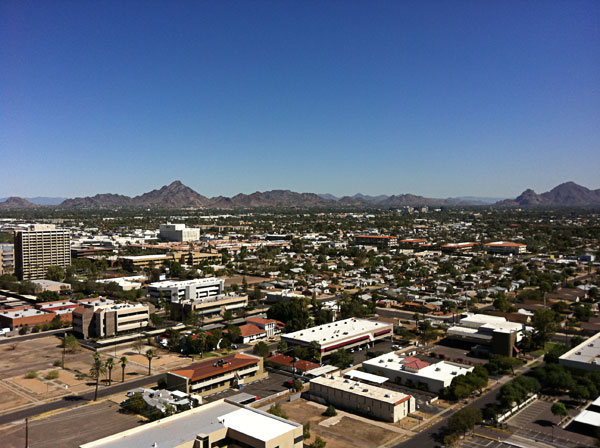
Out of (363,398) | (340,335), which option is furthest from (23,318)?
(363,398)

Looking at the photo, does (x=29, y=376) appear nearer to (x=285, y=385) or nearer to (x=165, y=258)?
(x=285, y=385)

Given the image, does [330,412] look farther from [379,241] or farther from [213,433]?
[379,241]

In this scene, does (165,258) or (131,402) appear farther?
(165,258)

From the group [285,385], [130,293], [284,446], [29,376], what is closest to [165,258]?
[130,293]

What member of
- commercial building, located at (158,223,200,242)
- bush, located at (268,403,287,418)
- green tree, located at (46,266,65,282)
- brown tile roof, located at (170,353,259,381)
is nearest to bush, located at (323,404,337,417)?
bush, located at (268,403,287,418)

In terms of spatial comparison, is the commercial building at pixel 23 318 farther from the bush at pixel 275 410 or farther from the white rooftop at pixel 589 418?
the white rooftop at pixel 589 418

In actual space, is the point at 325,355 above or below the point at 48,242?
below
